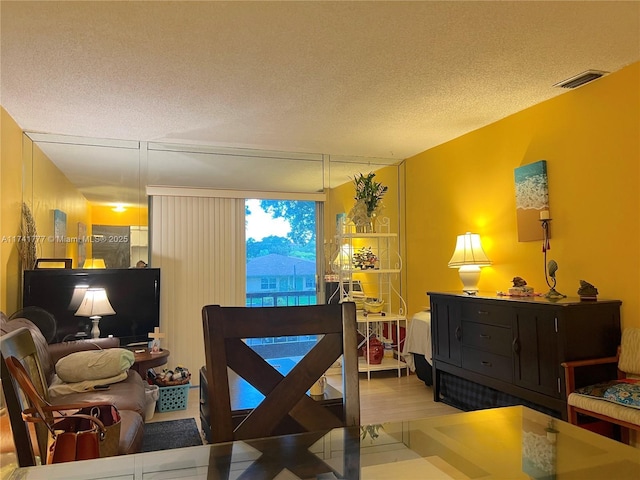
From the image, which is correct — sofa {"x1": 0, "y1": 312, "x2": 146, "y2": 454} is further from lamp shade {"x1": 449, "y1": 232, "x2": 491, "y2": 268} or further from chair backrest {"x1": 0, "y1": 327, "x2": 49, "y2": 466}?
lamp shade {"x1": 449, "y1": 232, "x2": 491, "y2": 268}

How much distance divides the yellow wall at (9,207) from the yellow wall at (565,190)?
4.01 metres

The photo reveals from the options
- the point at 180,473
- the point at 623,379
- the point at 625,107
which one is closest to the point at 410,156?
the point at 625,107

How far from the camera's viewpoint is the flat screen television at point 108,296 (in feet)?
13.5

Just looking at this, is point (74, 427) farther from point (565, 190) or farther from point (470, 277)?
point (565, 190)

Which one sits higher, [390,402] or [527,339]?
[527,339]

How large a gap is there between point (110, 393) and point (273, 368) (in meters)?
2.05

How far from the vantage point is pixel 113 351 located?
3.28 m

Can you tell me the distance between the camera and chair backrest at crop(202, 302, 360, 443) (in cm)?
131

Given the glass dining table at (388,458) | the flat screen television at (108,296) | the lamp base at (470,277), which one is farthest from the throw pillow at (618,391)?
the flat screen television at (108,296)

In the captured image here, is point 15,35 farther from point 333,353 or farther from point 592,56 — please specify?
point 592,56

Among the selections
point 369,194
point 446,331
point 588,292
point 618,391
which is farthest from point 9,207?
point 618,391

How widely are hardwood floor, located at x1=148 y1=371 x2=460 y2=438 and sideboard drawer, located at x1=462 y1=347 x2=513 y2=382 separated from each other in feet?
1.59

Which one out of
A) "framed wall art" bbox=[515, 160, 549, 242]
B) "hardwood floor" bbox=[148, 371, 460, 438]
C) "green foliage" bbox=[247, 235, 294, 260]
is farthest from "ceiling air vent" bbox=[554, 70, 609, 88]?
"green foliage" bbox=[247, 235, 294, 260]

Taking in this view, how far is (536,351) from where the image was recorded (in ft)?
10.1
